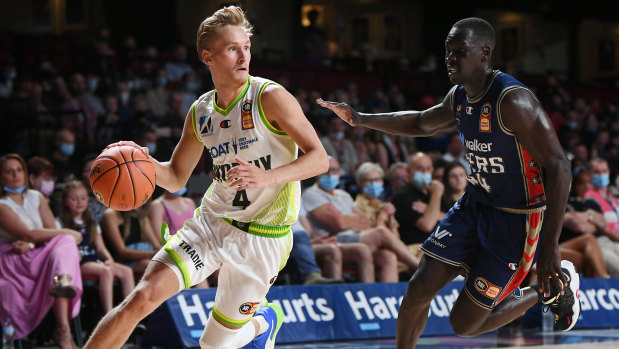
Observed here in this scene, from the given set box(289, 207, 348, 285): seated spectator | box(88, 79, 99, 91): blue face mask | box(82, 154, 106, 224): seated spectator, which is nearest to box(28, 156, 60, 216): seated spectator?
box(82, 154, 106, 224): seated spectator

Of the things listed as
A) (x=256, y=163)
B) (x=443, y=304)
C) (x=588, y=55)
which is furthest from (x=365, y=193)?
(x=588, y=55)

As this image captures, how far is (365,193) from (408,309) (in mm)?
4155

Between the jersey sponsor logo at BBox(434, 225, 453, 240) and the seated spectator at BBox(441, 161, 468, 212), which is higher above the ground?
the jersey sponsor logo at BBox(434, 225, 453, 240)

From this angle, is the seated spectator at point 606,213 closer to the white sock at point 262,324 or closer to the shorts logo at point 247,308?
the white sock at point 262,324

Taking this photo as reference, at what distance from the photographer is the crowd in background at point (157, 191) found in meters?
6.83

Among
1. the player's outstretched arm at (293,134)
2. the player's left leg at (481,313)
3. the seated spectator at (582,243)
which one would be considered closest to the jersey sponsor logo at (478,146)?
the player's left leg at (481,313)

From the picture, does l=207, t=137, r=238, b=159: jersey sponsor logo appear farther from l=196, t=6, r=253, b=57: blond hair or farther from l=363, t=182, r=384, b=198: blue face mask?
l=363, t=182, r=384, b=198: blue face mask

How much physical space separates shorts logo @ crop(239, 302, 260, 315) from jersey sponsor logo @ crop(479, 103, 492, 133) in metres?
1.52

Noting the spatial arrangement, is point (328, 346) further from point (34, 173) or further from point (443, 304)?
point (34, 173)

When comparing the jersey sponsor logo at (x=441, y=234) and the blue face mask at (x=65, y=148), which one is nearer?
the jersey sponsor logo at (x=441, y=234)

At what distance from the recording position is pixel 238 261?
3988 millimetres

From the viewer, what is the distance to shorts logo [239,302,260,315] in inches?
157

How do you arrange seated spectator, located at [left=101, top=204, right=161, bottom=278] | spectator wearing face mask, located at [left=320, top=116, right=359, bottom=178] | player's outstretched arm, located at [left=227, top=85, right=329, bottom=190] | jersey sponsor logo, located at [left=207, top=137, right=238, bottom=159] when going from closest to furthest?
player's outstretched arm, located at [left=227, top=85, right=329, bottom=190]
jersey sponsor logo, located at [left=207, top=137, right=238, bottom=159]
seated spectator, located at [left=101, top=204, right=161, bottom=278]
spectator wearing face mask, located at [left=320, top=116, right=359, bottom=178]

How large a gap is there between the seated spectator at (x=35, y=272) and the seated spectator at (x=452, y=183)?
3.78m
